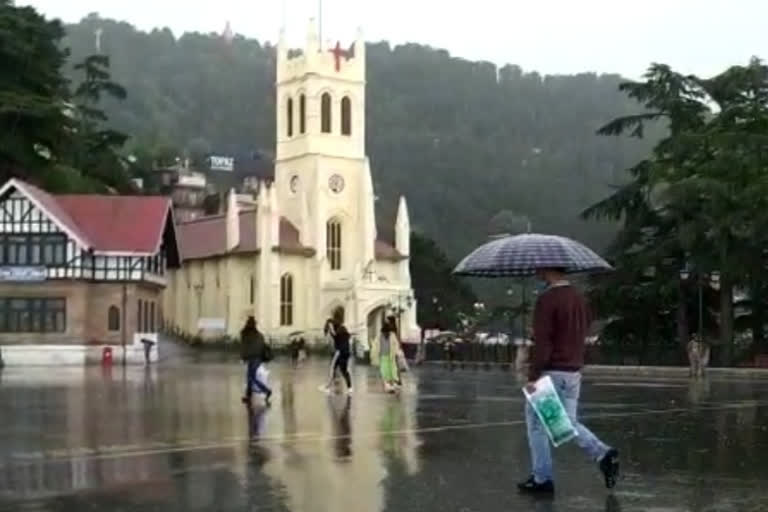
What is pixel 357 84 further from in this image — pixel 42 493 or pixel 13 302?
pixel 42 493

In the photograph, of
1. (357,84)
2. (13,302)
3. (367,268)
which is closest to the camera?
(13,302)

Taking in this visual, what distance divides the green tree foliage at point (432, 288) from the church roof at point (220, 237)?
58.6 ft

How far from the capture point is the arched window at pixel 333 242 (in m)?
89.2

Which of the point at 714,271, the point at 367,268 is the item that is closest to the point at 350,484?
the point at 714,271

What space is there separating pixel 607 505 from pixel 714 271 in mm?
43688

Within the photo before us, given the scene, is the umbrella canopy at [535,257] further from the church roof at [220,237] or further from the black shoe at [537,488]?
the church roof at [220,237]

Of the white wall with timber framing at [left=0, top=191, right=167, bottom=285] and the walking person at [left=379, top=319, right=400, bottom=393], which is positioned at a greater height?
the white wall with timber framing at [left=0, top=191, right=167, bottom=285]

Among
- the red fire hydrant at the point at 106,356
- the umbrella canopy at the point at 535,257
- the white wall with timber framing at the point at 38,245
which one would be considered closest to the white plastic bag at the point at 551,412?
the umbrella canopy at the point at 535,257

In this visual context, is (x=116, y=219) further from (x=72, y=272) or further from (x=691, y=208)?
(x=691, y=208)

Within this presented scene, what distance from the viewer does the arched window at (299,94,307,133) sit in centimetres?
9175

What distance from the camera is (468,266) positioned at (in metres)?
13.9

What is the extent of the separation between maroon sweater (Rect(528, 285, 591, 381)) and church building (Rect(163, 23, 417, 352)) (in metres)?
72.4

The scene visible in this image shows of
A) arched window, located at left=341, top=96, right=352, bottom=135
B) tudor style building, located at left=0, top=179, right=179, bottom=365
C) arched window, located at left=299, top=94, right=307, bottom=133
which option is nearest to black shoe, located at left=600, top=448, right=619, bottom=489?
tudor style building, located at left=0, top=179, right=179, bottom=365

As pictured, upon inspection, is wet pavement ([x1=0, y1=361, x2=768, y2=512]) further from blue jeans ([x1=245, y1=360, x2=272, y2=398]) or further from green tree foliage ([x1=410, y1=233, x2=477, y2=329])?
green tree foliage ([x1=410, y1=233, x2=477, y2=329])
